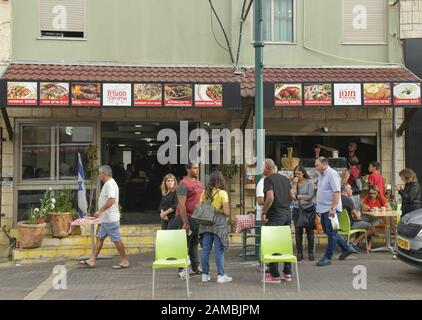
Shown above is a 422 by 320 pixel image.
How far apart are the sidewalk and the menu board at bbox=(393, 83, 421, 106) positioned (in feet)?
10.7

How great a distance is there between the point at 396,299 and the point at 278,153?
19.4 feet

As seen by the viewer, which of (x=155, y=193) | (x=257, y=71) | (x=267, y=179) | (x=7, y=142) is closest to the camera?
(x=267, y=179)

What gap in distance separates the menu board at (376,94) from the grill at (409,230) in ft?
10.8

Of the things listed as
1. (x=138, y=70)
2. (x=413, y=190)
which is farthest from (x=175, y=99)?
(x=413, y=190)

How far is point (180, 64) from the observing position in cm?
1224

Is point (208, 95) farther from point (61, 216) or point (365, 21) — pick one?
point (365, 21)

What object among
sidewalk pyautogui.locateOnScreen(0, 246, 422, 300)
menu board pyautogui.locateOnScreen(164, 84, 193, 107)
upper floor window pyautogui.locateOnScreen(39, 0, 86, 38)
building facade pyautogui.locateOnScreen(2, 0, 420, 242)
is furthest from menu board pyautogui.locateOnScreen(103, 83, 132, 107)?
sidewalk pyautogui.locateOnScreen(0, 246, 422, 300)

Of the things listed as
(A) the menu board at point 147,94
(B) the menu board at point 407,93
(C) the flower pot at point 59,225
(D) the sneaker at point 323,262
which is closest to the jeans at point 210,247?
(D) the sneaker at point 323,262

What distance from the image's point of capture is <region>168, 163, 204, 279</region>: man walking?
323 inches

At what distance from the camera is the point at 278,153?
12.5 metres

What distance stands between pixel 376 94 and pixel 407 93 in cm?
64

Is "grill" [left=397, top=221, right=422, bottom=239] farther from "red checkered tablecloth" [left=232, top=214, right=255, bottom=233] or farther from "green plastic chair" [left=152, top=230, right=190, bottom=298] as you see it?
"green plastic chair" [left=152, top=230, right=190, bottom=298]

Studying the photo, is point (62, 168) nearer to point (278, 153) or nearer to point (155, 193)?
point (155, 193)

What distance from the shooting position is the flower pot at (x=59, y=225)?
1098cm
